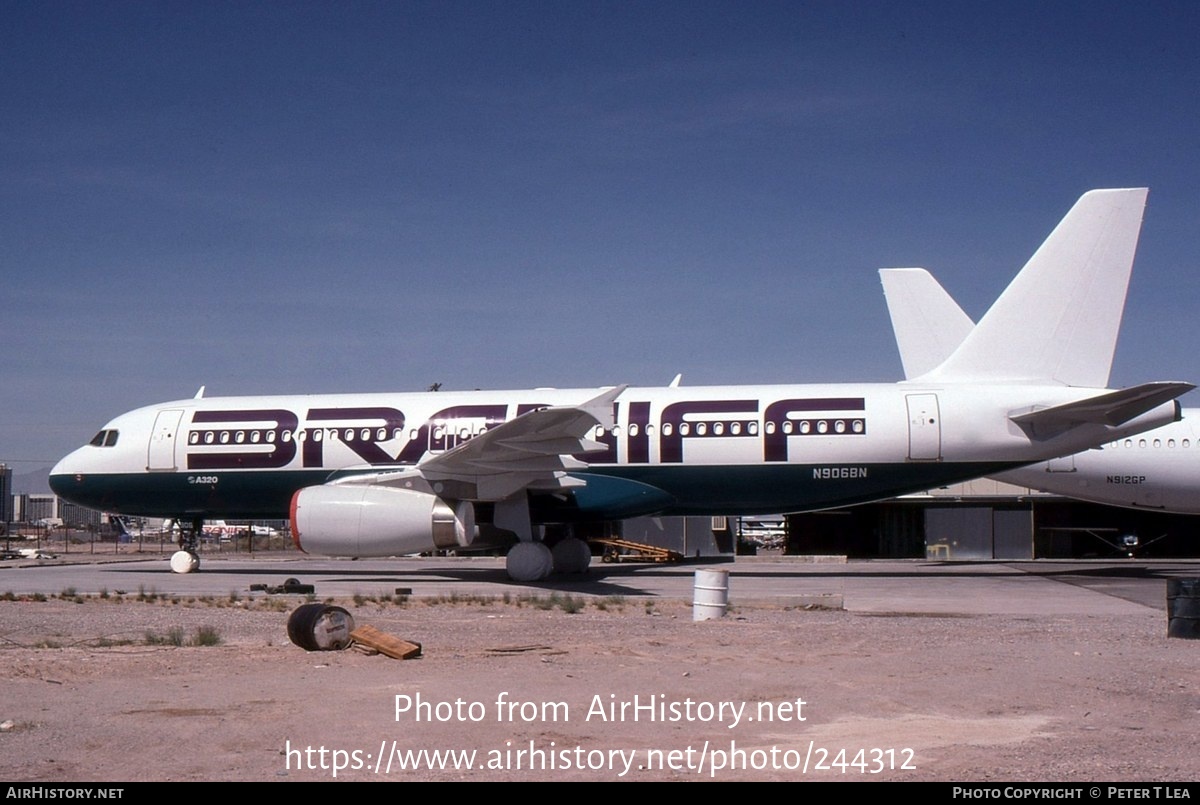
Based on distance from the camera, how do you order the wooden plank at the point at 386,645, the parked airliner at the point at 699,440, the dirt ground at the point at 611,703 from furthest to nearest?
the parked airliner at the point at 699,440
the wooden plank at the point at 386,645
the dirt ground at the point at 611,703

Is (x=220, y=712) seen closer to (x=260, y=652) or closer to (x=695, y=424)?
(x=260, y=652)

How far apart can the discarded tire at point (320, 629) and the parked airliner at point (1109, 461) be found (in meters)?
20.2

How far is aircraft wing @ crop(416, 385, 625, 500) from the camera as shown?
725 inches

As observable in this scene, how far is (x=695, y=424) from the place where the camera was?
22047mm

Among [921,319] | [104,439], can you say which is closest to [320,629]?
[104,439]

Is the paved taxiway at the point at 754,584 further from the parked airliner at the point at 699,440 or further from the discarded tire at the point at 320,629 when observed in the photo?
the discarded tire at the point at 320,629

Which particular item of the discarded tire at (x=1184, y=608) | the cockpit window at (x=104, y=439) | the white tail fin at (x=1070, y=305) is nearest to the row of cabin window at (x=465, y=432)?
the cockpit window at (x=104, y=439)

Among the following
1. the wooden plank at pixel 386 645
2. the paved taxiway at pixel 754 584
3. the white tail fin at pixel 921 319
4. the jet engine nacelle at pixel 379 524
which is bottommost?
the paved taxiway at pixel 754 584

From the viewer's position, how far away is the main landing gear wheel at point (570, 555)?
22375 millimetres

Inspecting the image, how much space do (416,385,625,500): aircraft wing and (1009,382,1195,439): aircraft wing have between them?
806cm

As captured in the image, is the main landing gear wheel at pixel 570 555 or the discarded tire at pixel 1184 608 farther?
the main landing gear wheel at pixel 570 555
